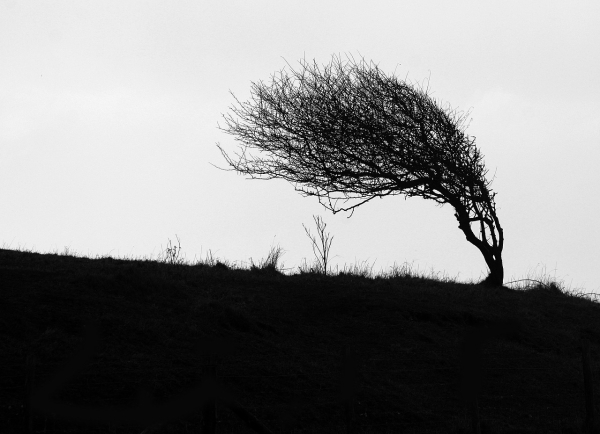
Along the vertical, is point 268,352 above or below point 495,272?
below

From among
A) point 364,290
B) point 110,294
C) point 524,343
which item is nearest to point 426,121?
point 364,290

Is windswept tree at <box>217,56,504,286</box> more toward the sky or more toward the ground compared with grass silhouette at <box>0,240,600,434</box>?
more toward the sky

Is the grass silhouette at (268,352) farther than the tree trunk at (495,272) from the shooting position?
No

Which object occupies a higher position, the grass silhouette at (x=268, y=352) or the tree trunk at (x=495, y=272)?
the tree trunk at (x=495, y=272)

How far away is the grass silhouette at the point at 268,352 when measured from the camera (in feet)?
29.0

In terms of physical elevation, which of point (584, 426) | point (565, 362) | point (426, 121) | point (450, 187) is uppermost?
point (426, 121)

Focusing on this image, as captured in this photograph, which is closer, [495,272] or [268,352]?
[268,352]

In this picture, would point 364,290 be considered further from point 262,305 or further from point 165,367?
point 165,367

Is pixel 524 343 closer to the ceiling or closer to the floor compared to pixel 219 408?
closer to the ceiling

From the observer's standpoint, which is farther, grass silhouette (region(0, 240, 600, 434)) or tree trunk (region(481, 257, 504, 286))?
tree trunk (region(481, 257, 504, 286))

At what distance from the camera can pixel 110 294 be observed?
12312 mm

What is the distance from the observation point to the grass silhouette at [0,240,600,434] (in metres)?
8.83

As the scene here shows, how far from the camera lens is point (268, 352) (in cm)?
1144

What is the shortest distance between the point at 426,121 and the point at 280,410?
10.7 meters
